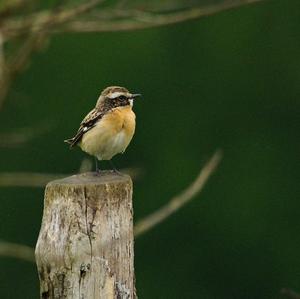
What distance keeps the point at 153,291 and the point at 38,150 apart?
3.12 metres

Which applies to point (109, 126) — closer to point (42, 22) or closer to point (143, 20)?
point (42, 22)

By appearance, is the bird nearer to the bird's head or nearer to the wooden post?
the bird's head

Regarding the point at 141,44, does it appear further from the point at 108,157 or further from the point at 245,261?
the point at 108,157

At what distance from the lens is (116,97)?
28.2 feet

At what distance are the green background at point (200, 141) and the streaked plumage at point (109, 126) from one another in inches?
588

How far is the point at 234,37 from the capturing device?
27203 mm

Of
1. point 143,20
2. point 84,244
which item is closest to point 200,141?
point 143,20

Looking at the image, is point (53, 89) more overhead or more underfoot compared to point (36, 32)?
more overhead

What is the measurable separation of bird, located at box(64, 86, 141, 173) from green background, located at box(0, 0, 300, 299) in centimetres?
1494

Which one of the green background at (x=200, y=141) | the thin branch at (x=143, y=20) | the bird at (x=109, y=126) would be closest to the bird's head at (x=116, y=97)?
the bird at (x=109, y=126)

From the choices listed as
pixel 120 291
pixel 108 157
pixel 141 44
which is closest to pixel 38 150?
pixel 141 44

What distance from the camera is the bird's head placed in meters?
8.59

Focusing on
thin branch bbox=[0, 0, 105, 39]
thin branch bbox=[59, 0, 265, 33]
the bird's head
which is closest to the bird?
the bird's head

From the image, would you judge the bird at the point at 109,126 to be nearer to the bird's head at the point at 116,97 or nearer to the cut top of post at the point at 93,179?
the bird's head at the point at 116,97
